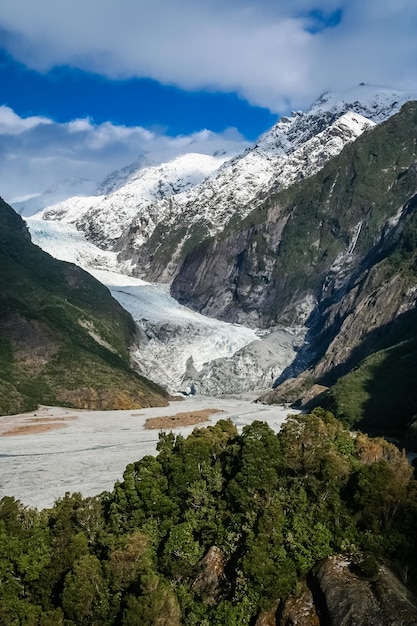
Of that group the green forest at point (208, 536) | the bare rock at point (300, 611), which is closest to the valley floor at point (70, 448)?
the green forest at point (208, 536)

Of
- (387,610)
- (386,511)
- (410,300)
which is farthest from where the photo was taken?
(410,300)

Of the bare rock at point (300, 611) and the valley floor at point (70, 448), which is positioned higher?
the bare rock at point (300, 611)

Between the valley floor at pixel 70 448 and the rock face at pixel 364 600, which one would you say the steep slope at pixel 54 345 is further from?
the rock face at pixel 364 600

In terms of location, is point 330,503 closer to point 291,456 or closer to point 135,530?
point 291,456

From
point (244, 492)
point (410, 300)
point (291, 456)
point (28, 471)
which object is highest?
point (410, 300)

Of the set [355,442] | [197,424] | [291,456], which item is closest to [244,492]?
[291,456]

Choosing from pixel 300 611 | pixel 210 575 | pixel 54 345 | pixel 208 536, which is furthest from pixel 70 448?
pixel 54 345
